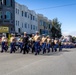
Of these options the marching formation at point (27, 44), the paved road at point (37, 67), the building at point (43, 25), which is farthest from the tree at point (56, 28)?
the paved road at point (37, 67)

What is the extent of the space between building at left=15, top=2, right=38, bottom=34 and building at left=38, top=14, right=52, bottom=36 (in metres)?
5.14

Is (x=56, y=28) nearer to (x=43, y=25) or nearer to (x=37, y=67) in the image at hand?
(x=43, y=25)

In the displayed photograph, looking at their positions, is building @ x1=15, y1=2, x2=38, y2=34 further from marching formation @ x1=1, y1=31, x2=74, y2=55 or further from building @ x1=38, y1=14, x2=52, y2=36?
marching formation @ x1=1, y1=31, x2=74, y2=55

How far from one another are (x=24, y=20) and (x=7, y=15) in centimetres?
1044

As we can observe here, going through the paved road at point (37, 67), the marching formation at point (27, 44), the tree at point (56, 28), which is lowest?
the paved road at point (37, 67)

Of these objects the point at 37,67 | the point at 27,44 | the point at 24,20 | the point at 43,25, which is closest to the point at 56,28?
the point at 43,25

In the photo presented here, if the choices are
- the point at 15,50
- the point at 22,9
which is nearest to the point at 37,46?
the point at 15,50

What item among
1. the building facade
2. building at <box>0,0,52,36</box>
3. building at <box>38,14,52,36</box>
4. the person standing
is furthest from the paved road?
building at <box>38,14,52,36</box>

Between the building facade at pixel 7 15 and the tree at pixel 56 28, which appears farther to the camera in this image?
the tree at pixel 56 28

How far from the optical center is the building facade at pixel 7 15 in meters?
66.2

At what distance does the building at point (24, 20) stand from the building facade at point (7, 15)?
2.43 m

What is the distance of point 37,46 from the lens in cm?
2722

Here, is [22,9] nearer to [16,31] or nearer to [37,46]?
[16,31]

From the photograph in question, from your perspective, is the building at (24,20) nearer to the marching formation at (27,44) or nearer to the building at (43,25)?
the building at (43,25)
